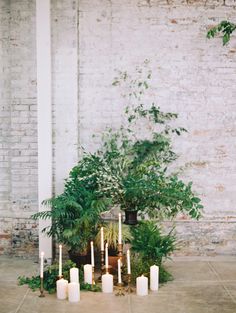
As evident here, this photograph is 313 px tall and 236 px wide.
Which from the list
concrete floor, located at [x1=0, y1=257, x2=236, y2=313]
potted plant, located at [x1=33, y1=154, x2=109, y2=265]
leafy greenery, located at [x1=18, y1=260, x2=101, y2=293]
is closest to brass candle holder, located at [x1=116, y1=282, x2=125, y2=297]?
concrete floor, located at [x1=0, y1=257, x2=236, y2=313]

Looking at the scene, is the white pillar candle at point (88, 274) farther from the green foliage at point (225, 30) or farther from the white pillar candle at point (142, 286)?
the green foliage at point (225, 30)

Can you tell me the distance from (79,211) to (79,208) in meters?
0.06

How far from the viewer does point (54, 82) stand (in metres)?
5.93

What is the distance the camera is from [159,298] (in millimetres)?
4715

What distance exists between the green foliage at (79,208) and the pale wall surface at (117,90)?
0.43 metres

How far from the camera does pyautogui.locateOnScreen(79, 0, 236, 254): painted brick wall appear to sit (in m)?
5.99

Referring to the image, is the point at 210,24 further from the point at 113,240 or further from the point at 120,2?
the point at 113,240

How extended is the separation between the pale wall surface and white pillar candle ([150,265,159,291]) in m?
1.33

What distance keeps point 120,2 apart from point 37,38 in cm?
114

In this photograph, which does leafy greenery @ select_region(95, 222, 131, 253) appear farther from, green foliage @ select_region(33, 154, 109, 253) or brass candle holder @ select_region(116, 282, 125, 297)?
brass candle holder @ select_region(116, 282, 125, 297)

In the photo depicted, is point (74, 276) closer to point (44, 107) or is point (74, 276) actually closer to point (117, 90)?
point (44, 107)

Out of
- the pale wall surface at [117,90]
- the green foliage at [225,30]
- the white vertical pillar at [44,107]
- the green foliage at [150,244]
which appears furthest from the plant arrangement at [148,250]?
the green foliage at [225,30]

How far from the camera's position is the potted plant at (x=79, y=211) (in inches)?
208

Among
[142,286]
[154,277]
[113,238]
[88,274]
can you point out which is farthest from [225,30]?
[88,274]
